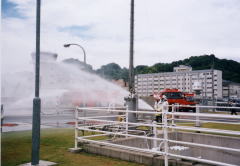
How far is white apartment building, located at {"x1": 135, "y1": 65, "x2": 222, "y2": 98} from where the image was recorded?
118m

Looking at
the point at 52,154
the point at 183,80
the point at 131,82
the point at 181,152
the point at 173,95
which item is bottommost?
the point at 181,152

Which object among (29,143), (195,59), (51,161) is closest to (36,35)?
(51,161)

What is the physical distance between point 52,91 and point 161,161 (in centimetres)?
3497

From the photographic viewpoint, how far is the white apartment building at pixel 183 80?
4663 inches

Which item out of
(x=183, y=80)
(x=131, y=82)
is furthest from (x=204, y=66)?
(x=131, y=82)

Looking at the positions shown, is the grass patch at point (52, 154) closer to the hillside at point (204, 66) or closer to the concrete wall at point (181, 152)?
the concrete wall at point (181, 152)

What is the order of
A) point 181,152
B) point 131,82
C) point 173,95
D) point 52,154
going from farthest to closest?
point 173,95
point 131,82
point 181,152
point 52,154

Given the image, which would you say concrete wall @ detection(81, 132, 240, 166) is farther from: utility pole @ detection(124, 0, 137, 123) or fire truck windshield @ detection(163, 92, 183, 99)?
fire truck windshield @ detection(163, 92, 183, 99)

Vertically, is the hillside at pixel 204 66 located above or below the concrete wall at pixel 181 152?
above

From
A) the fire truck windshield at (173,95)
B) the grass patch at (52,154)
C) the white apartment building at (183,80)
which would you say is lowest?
the grass patch at (52,154)

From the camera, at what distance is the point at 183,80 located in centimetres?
12925

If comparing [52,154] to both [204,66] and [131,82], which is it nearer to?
[131,82]

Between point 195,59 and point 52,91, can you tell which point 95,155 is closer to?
point 52,91

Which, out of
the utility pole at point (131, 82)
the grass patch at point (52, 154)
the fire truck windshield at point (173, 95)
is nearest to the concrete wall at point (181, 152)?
the grass patch at point (52, 154)
